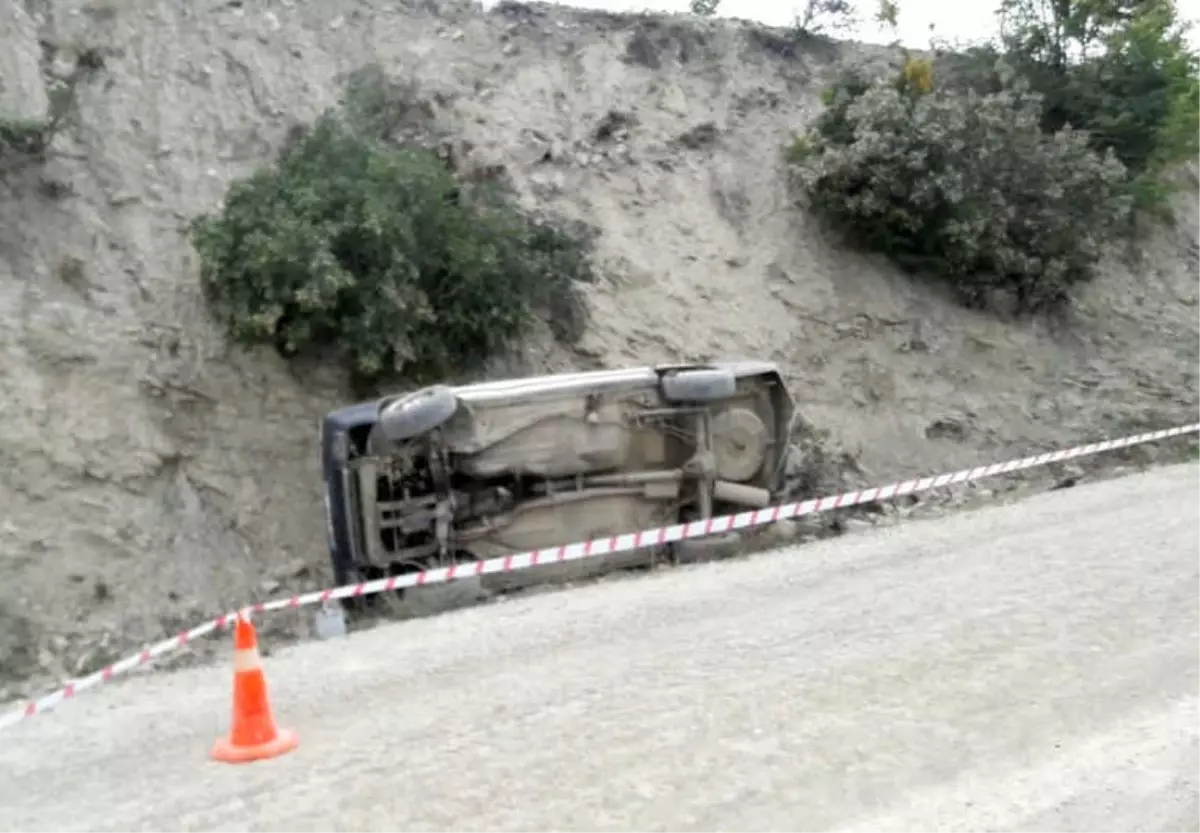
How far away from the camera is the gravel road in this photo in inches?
211

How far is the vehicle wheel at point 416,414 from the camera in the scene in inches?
405

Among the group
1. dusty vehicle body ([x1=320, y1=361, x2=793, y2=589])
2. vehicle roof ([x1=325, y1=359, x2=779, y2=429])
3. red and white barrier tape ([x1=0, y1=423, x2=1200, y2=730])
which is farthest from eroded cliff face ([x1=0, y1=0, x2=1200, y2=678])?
vehicle roof ([x1=325, y1=359, x2=779, y2=429])

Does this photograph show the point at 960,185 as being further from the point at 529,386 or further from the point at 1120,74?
the point at 529,386

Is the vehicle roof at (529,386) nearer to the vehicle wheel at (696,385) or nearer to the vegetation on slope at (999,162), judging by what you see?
the vehicle wheel at (696,385)

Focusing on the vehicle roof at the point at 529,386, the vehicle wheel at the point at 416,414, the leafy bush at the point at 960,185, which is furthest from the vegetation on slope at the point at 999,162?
the vehicle wheel at the point at 416,414

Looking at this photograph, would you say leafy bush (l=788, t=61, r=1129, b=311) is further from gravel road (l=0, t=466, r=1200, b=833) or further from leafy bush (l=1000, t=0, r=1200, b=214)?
gravel road (l=0, t=466, r=1200, b=833)

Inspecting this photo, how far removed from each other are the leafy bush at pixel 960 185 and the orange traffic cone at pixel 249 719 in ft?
44.7

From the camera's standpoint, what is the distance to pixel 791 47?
857 inches

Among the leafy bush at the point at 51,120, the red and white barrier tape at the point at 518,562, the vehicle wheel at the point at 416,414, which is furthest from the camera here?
the leafy bush at the point at 51,120

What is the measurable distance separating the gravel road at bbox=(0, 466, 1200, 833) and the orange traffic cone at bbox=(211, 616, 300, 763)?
125 millimetres

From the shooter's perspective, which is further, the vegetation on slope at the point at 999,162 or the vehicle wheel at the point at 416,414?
the vegetation on slope at the point at 999,162

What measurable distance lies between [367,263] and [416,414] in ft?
9.90

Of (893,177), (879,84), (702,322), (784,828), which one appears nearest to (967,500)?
(702,322)

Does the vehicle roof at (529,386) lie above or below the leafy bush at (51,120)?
below
